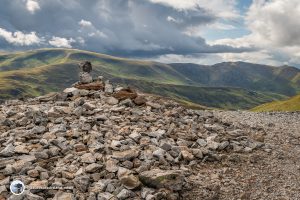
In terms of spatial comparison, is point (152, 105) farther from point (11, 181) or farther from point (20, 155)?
point (11, 181)

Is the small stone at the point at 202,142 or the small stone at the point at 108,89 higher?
the small stone at the point at 108,89

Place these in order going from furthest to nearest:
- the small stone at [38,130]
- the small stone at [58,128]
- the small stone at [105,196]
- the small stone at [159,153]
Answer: the small stone at [58,128] < the small stone at [38,130] < the small stone at [159,153] < the small stone at [105,196]

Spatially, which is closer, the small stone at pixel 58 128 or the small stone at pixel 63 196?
the small stone at pixel 63 196

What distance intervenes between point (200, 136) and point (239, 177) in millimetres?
5522

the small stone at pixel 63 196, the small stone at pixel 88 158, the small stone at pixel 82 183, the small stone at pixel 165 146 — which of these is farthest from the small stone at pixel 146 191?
the small stone at pixel 165 146

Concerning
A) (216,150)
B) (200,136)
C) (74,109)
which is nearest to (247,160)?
(216,150)

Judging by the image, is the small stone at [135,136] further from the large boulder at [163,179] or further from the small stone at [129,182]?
the small stone at [129,182]

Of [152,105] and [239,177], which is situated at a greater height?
[152,105]

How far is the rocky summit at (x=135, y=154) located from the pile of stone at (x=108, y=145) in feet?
0.16

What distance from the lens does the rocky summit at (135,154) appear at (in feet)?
66.0

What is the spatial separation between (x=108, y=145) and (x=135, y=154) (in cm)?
210

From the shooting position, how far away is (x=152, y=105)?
3356 centimetres

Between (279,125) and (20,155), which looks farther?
(279,125)

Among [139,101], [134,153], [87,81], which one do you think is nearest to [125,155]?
[134,153]
